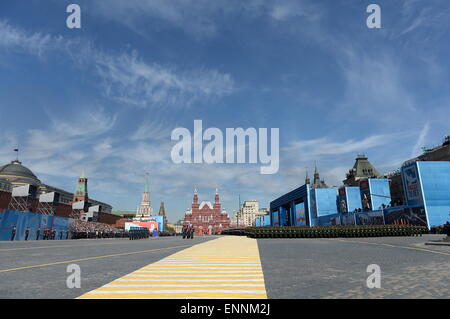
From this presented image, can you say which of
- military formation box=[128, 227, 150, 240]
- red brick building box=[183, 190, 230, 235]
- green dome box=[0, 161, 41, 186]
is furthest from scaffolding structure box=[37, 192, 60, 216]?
red brick building box=[183, 190, 230, 235]

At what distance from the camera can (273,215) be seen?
312 ft

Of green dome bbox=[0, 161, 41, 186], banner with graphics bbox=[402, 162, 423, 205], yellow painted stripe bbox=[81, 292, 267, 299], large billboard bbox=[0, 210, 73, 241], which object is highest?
green dome bbox=[0, 161, 41, 186]

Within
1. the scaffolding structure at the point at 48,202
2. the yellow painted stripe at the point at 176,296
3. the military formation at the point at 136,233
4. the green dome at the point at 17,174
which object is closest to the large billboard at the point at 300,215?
the military formation at the point at 136,233

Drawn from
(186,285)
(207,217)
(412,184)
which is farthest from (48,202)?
(186,285)

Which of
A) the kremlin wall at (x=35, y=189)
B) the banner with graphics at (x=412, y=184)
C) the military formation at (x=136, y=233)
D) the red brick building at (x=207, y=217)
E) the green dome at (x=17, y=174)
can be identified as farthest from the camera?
the red brick building at (x=207, y=217)

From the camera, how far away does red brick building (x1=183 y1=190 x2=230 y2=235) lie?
397ft

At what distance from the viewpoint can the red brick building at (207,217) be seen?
121000mm

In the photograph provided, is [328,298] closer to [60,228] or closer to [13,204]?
[60,228]

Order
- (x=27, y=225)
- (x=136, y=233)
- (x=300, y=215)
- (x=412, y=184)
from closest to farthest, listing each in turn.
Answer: (x=27, y=225), (x=412, y=184), (x=136, y=233), (x=300, y=215)

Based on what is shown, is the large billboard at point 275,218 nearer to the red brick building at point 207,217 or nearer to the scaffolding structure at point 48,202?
the red brick building at point 207,217

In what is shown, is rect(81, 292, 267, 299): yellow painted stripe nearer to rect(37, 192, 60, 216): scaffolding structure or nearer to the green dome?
rect(37, 192, 60, 216): scaffolding structure

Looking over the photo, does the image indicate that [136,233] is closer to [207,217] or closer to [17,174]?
[17,174]

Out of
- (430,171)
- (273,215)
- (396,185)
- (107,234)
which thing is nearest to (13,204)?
(107,234)

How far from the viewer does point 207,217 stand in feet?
403
